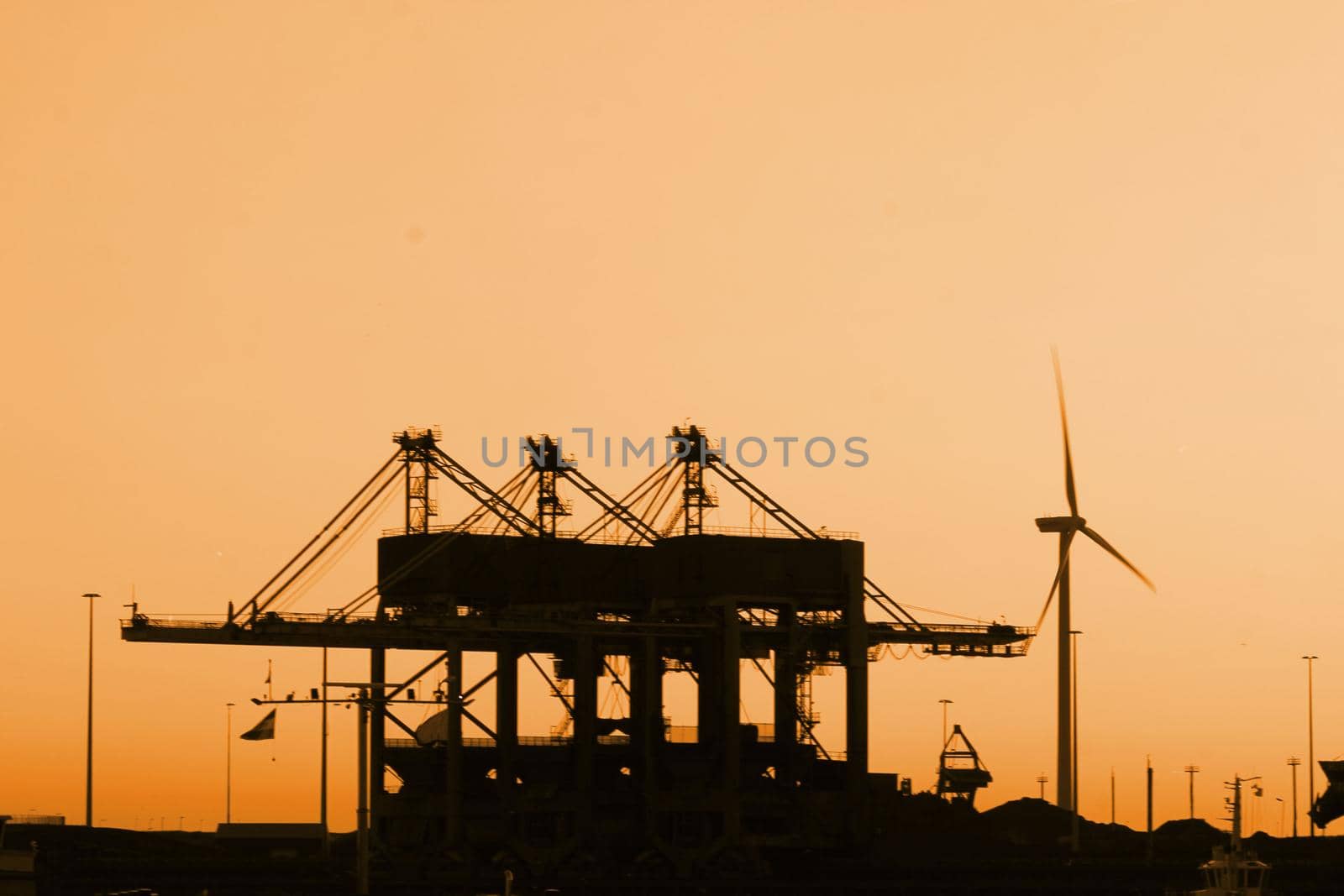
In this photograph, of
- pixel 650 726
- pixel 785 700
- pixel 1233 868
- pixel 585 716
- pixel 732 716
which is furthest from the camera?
pixel 785 700

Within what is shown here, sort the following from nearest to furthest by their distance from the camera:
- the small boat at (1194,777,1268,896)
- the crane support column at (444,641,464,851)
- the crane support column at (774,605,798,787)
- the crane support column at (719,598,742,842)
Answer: the small boat at (1194,777,1268,896) < the crane support column at (444,641,464,851) < the crane support column at (719,598,742,842) < the crane support column at (774,605,798,787)

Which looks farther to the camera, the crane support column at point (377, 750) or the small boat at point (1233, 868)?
the crane support column at point (377, 750)

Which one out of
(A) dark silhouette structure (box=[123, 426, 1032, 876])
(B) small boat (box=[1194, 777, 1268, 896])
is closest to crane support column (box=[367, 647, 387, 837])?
(A) dark silhouette structure (box=[123, 426, 1032, 876])

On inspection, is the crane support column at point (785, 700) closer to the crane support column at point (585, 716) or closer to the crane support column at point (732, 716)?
the crane support column at point (732, 716)

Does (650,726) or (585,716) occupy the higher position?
(585,716)

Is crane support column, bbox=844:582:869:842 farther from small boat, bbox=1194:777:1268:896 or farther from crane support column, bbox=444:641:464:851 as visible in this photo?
small boat, bbox=1194:777:1268:896

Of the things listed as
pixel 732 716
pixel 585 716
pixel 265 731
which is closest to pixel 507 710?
pixel 585 716

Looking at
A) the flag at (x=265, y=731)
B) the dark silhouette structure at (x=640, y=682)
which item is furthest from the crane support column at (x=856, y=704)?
the flag at (x=265, y=731)

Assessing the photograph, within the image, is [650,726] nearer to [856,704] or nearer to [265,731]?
[856,704]

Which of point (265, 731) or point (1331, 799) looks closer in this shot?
point (265, 731)

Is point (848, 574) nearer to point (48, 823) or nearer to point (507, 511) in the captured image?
point (507, 511)

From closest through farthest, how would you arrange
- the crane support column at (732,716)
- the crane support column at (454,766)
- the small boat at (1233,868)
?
1. the small boat at (1233,868)
2. the crane support column at (454,766)
3. the crane support column at (732,716)

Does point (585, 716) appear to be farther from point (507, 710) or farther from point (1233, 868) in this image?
point (1233, 868)

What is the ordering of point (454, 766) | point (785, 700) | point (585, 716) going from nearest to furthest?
point (454, 766) → point (585, 716) → point (785, 700)
